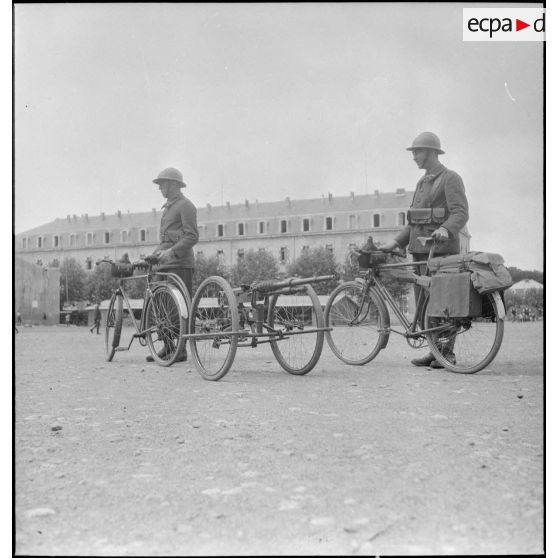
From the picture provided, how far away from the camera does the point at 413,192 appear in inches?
195

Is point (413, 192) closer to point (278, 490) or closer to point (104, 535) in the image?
point (278, 490)

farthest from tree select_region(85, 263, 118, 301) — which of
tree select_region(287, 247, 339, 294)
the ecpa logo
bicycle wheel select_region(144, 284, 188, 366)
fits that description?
the ecpa logo

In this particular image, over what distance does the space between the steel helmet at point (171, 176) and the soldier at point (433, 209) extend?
1.55 m

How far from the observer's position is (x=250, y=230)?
15.1 feet

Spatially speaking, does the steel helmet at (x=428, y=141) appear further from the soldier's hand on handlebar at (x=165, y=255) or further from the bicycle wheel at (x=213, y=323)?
the soldier's hand on handlebar at (x=165, y=255)

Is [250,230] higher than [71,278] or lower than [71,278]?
higher

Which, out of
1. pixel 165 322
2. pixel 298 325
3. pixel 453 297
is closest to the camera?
pixel 453 297

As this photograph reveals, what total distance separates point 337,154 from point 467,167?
2.73 ft

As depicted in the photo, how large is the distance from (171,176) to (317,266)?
1.36m

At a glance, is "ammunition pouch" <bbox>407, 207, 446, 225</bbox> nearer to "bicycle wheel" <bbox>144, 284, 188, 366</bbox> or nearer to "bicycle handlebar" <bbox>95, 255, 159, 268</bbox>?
"bicycle wheel" <bbox>144, 284, 188, 366</bbox>

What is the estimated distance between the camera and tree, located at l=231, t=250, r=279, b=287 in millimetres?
4848

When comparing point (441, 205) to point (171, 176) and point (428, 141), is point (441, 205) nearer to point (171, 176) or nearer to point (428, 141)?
point (428, 141)

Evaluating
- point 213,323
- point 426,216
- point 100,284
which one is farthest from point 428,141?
point 100,284

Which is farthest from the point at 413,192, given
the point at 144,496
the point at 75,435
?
the point at 144,496
